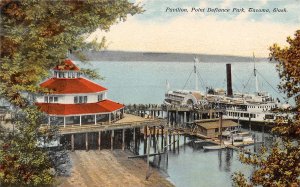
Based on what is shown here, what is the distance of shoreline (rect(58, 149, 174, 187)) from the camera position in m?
22.6

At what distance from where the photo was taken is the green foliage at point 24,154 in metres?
18.3

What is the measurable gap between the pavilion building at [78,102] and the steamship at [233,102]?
90.7 ft

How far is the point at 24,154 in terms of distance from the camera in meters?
18.4

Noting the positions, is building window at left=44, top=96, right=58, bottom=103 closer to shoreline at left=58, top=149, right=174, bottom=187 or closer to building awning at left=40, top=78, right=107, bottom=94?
building awning at left=40, top=78, right=107, bottom=94

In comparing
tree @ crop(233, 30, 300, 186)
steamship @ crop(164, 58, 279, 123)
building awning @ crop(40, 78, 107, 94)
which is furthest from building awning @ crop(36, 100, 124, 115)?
steamship @ crop(164, 58, 279, 123)

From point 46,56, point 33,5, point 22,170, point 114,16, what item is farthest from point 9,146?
point 114,16

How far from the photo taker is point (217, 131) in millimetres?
49375

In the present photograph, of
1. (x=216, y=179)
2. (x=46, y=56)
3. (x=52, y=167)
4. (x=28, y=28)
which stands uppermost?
(x=28, y=28)

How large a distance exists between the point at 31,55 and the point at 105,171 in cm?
900

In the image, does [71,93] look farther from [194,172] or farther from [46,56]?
[194,172]

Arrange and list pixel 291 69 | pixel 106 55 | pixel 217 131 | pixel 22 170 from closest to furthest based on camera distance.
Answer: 1. pixel 291 69
2. pixel 22 170
3. pixel 106 55
4. pixel 217 131

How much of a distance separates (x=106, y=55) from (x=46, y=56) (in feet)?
13.5

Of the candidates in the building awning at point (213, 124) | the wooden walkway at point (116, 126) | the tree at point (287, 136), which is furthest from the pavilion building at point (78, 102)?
the building awning at point (213, 124)

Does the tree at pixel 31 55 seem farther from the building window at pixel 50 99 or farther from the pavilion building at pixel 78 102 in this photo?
the pavilion building at pixel 78 102
